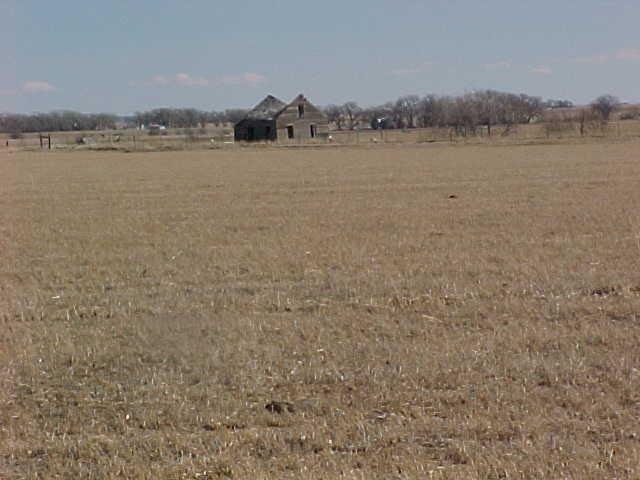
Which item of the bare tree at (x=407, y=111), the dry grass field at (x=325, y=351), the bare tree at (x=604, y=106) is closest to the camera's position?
the dry grass field at (x=325, y=351)

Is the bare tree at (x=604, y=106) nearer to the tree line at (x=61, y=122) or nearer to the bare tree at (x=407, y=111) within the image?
the bare tree at (x=407, y=111)

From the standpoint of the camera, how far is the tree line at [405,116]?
8988 cm

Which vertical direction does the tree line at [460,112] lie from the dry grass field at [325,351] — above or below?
above

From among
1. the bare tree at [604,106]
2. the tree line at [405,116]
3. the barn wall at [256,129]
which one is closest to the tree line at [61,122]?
the tree line at [405,116]

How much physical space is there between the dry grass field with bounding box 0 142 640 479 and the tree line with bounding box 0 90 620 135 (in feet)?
223

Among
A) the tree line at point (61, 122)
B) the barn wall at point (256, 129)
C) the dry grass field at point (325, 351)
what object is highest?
the tree line at point (61, 122)

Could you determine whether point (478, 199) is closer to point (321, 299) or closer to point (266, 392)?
point (321, 299)

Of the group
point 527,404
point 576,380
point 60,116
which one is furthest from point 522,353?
Answer: point 60,116

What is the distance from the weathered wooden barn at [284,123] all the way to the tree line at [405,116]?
736 inches

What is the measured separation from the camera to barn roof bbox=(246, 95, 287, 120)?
93188mm

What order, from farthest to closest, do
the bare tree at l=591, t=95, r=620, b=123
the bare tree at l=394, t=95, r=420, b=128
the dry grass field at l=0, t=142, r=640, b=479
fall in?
the bare tree at l=394, t=95, r=420, b=128 < the bare tree at l=591, t=95, r=620, b=123 < the dry grass field at l=0, t=142, r=640, b=479

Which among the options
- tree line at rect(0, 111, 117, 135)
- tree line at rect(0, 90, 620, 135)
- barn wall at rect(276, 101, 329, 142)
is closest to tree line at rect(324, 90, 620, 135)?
tree line at rect(0, 90, 620, 135)

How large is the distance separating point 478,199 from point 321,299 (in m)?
13.5

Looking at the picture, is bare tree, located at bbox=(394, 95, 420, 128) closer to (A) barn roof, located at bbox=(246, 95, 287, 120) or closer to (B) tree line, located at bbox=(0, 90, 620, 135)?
(B) tree line, located at bbox=(0, 90, 620, 135)
